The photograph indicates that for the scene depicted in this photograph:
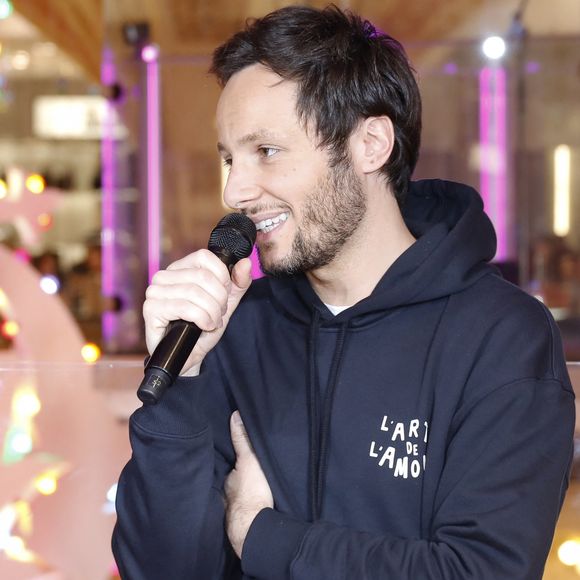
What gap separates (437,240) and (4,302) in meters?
2.39

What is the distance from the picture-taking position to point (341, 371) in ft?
4.44

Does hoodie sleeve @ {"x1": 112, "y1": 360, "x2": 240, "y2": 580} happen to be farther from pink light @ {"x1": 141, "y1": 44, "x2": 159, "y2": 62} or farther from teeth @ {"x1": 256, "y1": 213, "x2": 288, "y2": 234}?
pink light @ {"x1": 141, "y1": 44, "x2": 159, "y2": 62}

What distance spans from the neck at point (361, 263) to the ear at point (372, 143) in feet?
0.22

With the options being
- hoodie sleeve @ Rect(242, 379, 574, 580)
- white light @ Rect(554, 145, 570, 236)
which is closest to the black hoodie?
hoodie sleeve @ Rect(242, 379, 574, 580)

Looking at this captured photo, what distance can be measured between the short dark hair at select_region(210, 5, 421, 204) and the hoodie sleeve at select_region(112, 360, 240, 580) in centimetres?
43

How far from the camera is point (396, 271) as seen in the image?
1.36 meters

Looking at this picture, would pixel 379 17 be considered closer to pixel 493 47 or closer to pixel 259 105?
pixel 493 47

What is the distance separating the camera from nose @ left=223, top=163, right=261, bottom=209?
137 centimetres

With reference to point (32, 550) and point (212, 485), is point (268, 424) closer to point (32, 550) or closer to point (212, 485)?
point (212, 485)

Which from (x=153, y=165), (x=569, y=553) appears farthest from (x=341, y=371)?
(x=153, y=165)

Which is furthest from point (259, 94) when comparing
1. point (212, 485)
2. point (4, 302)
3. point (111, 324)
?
point (111, 324)

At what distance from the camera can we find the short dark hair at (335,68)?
1.38 metres

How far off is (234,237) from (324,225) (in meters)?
0.18

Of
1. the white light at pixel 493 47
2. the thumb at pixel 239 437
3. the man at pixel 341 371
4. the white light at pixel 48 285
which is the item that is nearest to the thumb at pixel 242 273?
the man at pixel 341 371
